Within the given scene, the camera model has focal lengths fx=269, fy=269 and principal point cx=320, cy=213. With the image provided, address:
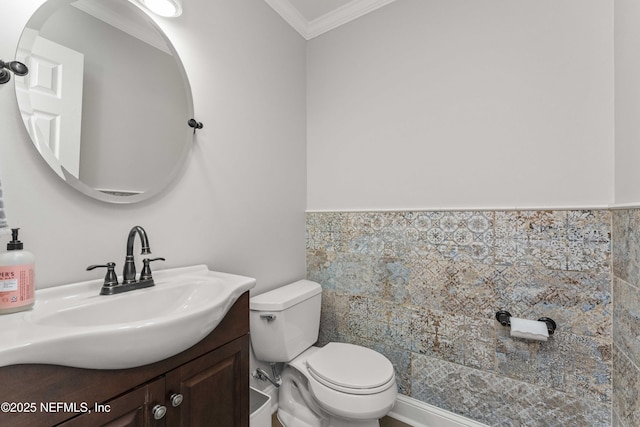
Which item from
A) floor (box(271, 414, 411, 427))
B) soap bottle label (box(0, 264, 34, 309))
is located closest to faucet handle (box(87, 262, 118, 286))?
soap bottle label (box(0, 264, 34, 309))

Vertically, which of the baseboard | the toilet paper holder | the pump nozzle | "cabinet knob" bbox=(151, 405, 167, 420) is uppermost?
the pump nozzle

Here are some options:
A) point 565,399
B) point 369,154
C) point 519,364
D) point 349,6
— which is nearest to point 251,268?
point 369,154

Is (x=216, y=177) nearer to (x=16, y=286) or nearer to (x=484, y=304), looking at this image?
(x=16, y=286)

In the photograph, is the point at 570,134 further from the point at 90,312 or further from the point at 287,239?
the point at 90,312

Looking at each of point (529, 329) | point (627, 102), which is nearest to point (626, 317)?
point (529, 329)

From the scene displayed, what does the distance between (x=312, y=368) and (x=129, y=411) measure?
83 cm

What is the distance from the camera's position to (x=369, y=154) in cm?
170

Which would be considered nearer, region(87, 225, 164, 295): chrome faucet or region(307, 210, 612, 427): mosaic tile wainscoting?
region(87, 225, 164, 295): chrome faucet

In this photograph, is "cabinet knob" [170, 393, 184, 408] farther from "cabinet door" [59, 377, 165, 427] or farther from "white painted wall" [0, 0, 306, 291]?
"white painted wall" [0, 0, 306, 291]

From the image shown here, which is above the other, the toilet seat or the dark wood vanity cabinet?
the dark wood vanity cabinet

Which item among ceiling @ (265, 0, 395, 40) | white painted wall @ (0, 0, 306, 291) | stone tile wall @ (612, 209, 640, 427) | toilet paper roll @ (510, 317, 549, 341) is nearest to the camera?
white painted wall @ (0, 0, 306, 291)

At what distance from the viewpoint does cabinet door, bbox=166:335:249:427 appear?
0.76m

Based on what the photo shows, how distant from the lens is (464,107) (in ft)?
4.63

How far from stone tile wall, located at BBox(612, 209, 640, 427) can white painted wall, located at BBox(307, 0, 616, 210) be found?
0.68 feet
